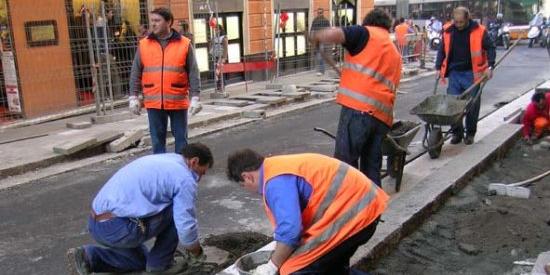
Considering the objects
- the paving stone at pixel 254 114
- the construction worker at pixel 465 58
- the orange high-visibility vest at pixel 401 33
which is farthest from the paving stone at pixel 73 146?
the orange high-visibility vest at pixel 401 33

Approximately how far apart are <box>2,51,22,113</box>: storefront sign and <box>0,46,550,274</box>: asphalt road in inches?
126

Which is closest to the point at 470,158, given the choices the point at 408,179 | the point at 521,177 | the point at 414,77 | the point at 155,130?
the point at 521,177

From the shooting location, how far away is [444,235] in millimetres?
4809

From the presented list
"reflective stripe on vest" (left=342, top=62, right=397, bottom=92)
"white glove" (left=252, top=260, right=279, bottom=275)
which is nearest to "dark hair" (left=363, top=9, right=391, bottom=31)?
"reflective stripe on vest" (left=342, top=62, right=397, bottom=92)

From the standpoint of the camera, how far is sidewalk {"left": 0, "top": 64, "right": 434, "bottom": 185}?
7660 mm

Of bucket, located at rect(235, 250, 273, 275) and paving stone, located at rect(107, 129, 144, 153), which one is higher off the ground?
bucket, located at rect(235, 250, 273, 275)

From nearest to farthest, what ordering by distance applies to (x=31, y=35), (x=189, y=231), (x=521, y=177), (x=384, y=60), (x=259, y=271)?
(x=259, y=271) → (x=189, y=231) → (x=384, y=60) → (x=521, y=177) → (x=31, y=35)

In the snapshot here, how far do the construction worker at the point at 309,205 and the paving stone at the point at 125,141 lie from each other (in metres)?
5.32

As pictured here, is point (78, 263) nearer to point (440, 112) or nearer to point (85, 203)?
point (85, 203)

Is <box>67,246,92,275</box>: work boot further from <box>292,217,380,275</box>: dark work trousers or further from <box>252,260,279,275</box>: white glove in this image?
<box>292,217,380,275</box>: dark work trousers

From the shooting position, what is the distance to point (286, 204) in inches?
115

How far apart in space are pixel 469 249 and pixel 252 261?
1829 mm

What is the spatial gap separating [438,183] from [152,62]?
120 inches

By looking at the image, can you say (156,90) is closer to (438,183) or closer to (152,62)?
(152,62)
